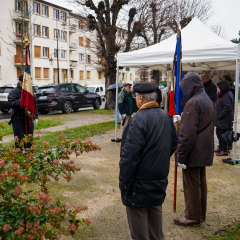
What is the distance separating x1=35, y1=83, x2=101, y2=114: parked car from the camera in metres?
15.9

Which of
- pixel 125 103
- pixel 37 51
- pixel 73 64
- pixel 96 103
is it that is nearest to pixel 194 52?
pixel 125 103

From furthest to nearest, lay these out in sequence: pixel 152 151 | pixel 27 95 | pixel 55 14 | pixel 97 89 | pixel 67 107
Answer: pixel 55 14
pixel 97 89
pixel 67 107
pixel 27 95
pixel 152 151

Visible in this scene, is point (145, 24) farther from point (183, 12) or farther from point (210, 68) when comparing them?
point (210, 68)

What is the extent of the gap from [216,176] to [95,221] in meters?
2.85

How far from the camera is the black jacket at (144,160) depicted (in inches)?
100

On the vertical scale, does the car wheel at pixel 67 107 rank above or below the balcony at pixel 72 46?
below

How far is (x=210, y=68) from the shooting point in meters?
10.8

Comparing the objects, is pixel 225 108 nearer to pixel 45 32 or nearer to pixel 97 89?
pixel 97 89

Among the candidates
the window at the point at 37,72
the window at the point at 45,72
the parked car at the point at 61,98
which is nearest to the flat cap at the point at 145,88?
the parked car at the point at 61,98

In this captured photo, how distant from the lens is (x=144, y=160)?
2.62 m

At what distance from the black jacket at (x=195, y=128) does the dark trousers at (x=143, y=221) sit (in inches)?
33.4

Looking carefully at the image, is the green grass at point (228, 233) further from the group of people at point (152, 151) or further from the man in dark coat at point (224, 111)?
the man in dark coat at point (224, 111)

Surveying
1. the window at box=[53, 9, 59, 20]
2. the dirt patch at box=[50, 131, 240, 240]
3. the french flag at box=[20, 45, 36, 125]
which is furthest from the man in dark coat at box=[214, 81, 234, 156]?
the window at box=[53, 9, 59, 20]

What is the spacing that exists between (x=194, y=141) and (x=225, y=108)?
12.6 ft
